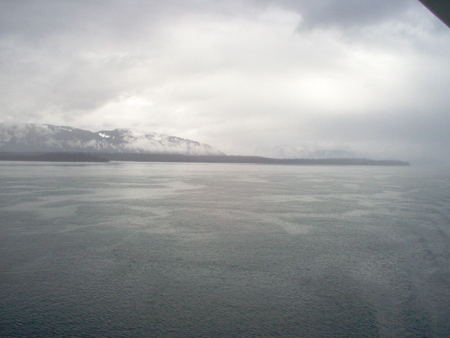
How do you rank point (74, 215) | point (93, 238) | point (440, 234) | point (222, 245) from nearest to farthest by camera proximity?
point (222, 245), point (93, 238), point (440, 234), point (74, 215)

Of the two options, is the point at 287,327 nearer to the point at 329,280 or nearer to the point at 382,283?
the point at 329,280

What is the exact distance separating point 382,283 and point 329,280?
904 mm

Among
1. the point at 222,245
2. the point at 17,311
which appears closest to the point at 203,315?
the point at 17,311

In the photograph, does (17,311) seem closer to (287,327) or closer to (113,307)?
(113,307)

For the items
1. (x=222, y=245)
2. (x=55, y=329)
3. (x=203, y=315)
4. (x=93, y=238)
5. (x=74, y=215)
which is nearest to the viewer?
(x=55, y=329)

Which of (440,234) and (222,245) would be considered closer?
(222,245)

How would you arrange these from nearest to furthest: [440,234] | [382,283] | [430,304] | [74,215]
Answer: [430,304] → [382,283] → [440,234] → [74,215]

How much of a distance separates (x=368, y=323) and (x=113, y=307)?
351 centimetres

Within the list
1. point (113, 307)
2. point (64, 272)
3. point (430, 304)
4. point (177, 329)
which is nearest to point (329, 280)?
point (430, 304)

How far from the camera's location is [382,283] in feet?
20.1

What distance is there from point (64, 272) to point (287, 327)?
426 cm

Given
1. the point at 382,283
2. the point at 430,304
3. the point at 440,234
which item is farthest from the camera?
the point at 440,234

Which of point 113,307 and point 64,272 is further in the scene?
point 64,272

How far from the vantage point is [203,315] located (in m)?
4.80
